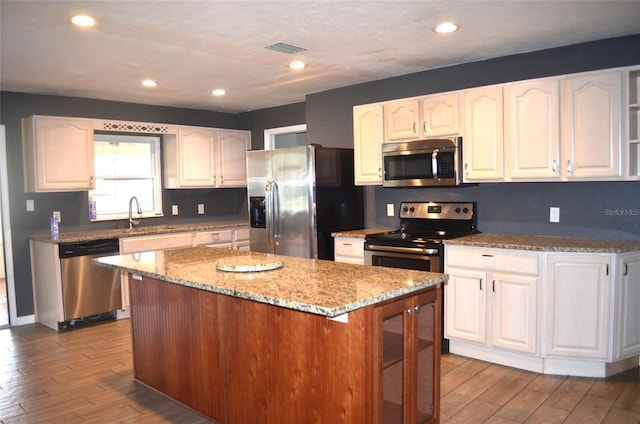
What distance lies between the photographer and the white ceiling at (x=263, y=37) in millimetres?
2789

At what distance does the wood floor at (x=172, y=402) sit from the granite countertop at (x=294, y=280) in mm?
892

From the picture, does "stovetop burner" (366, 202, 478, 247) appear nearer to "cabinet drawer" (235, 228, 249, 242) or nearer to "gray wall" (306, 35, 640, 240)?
"gray wall" (306, 35, 640, 240)

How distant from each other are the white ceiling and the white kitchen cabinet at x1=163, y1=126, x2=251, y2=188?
1.21 meters

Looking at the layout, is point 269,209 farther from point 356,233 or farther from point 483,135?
point 483,135

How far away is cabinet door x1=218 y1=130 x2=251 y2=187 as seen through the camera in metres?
6.23

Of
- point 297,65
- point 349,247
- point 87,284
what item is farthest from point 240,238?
point 297,65

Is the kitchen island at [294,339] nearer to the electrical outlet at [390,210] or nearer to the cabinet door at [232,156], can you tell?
the electrical outlet at [390,210]

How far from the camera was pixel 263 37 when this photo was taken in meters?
3.30

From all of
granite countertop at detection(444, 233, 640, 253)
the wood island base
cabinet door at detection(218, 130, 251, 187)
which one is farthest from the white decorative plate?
cabinet door at detection(218, 130, 251, 187)

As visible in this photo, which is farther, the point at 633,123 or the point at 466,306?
the point at 466,306

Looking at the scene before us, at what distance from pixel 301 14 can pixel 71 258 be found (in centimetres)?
330

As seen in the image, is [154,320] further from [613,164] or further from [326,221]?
[613,164]

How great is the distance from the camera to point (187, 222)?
20.6ft

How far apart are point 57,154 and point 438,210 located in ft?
12.3
